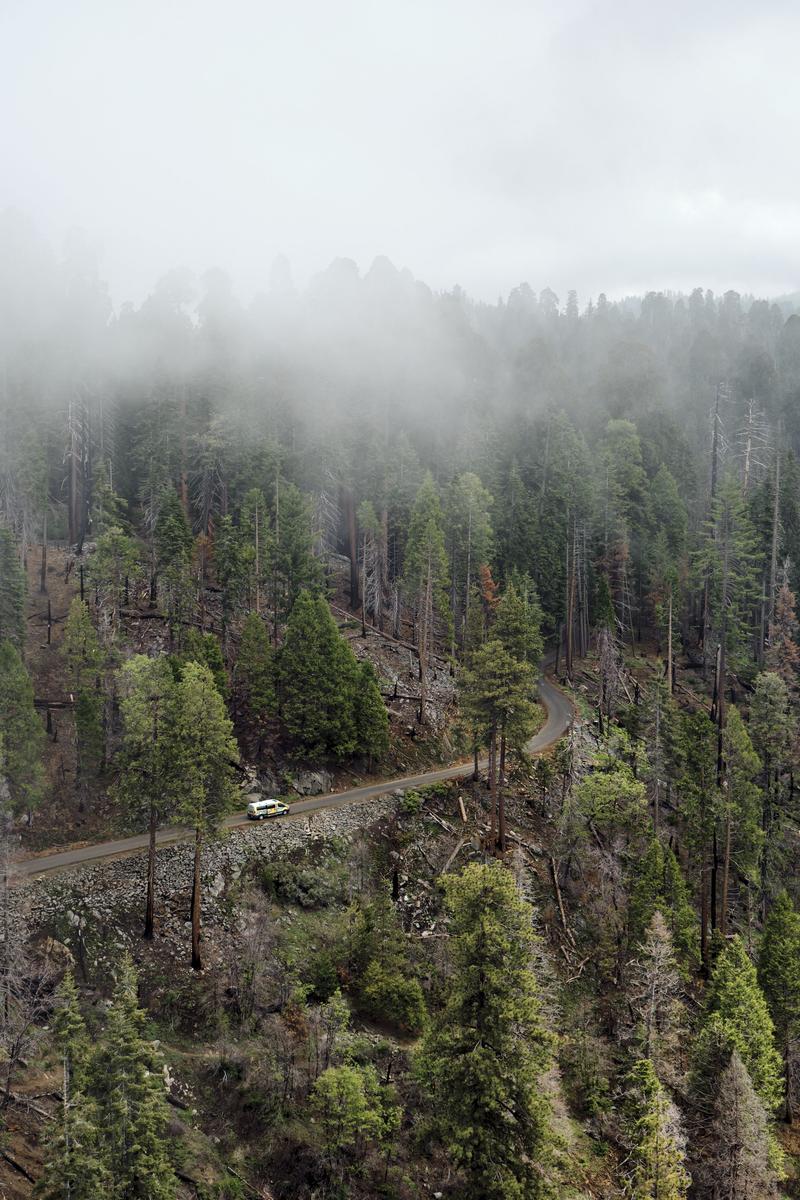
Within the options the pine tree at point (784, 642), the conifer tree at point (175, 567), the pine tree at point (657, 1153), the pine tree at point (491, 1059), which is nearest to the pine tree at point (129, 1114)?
the pine tree at point (491, 1059)

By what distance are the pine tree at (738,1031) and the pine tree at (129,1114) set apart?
64.9 ft

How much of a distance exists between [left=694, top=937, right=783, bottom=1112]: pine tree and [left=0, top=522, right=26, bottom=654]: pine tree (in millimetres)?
41452

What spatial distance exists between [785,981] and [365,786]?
23.9 m

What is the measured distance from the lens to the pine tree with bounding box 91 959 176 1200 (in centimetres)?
1856

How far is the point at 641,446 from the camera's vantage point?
91562mm

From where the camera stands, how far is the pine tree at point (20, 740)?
118ft

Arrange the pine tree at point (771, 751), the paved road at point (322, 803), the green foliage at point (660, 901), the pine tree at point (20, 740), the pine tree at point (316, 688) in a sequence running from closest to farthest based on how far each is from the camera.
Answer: the paved road at point (322, 803)
the green foliage at point (660, 901)
the pine tree at point (20, 740)
the pine tree at point (316, 688)
the pine tree at point (771, 751)

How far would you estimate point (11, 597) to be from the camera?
4609 centimetres

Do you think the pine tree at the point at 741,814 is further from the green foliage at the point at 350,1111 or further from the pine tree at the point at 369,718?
the green foliage at the point at 350,1111

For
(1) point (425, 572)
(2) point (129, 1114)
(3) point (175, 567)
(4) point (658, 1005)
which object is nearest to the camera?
(2) point (129, 1114)

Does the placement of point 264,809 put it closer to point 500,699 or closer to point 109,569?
point 500,699

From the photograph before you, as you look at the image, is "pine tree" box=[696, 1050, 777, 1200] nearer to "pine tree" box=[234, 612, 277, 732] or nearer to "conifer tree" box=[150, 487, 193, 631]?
"pine tree" box=[234, 612, 277, 732]

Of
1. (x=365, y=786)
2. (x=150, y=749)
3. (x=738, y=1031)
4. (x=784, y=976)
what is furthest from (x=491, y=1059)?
(x=365, y=786)

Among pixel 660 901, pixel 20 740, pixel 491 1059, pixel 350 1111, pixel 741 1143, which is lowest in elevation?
pixel 741 1143
